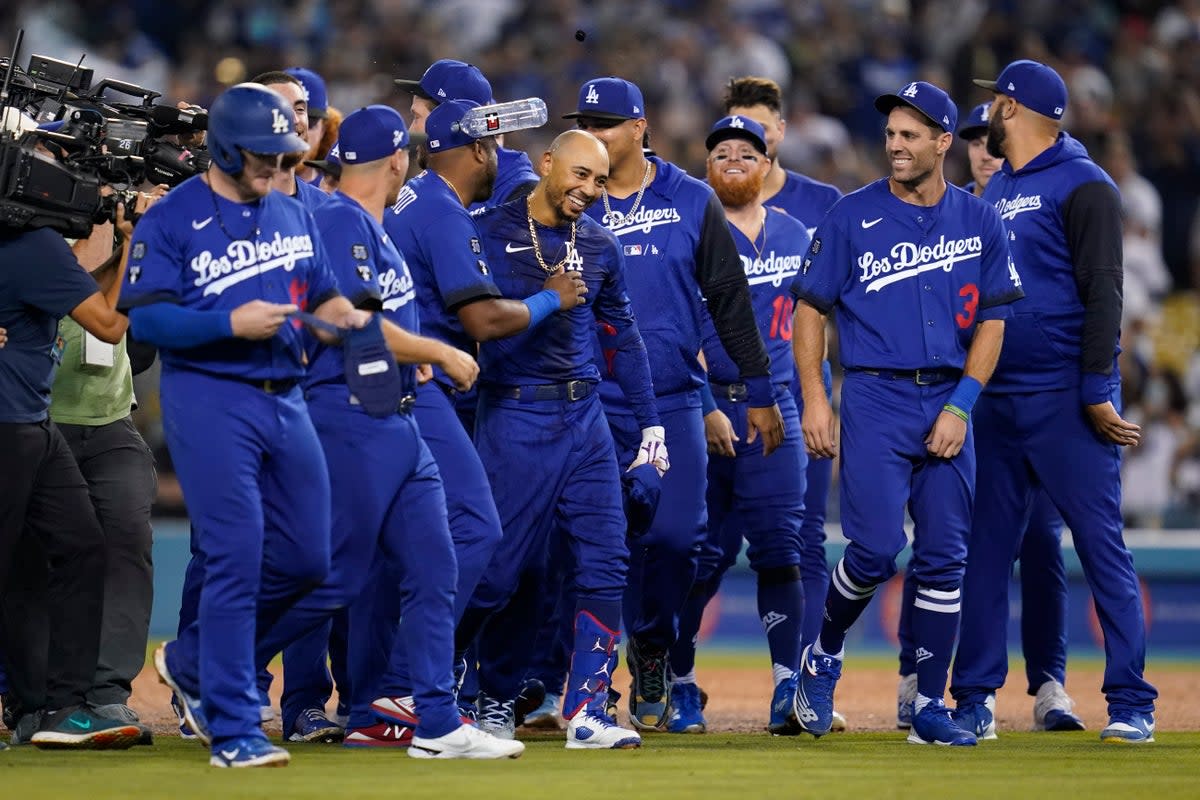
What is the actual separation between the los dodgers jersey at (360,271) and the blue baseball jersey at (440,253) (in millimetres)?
231

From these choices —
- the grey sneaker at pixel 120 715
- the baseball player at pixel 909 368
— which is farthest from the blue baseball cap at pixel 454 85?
the grey sneaker at pixel 120 715

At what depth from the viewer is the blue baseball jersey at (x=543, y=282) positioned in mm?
7480

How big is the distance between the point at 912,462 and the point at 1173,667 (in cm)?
669

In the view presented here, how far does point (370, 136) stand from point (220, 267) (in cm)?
96

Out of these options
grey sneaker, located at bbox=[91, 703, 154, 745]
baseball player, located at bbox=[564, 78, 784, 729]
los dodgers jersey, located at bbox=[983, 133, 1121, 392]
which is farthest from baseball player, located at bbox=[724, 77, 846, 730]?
grey sneaker, located at bbox=[91, 703, 154, 745]

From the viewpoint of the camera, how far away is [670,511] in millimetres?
8242

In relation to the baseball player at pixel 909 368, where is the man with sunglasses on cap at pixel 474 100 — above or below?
above

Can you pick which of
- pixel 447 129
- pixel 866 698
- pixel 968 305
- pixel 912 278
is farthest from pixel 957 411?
pixel 866 698

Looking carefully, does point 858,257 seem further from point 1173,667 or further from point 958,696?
point 1173,667

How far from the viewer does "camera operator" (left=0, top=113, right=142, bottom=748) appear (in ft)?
22.9

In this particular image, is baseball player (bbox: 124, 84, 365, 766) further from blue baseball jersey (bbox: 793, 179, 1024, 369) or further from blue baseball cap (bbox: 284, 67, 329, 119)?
blue baseball cap (bbox: 284, 67, 329, 119)

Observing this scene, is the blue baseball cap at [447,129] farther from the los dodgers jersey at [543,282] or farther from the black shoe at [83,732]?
the black shoe at [83,732]

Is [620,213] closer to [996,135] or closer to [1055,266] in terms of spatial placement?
[996,135]

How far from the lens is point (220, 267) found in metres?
6.32
